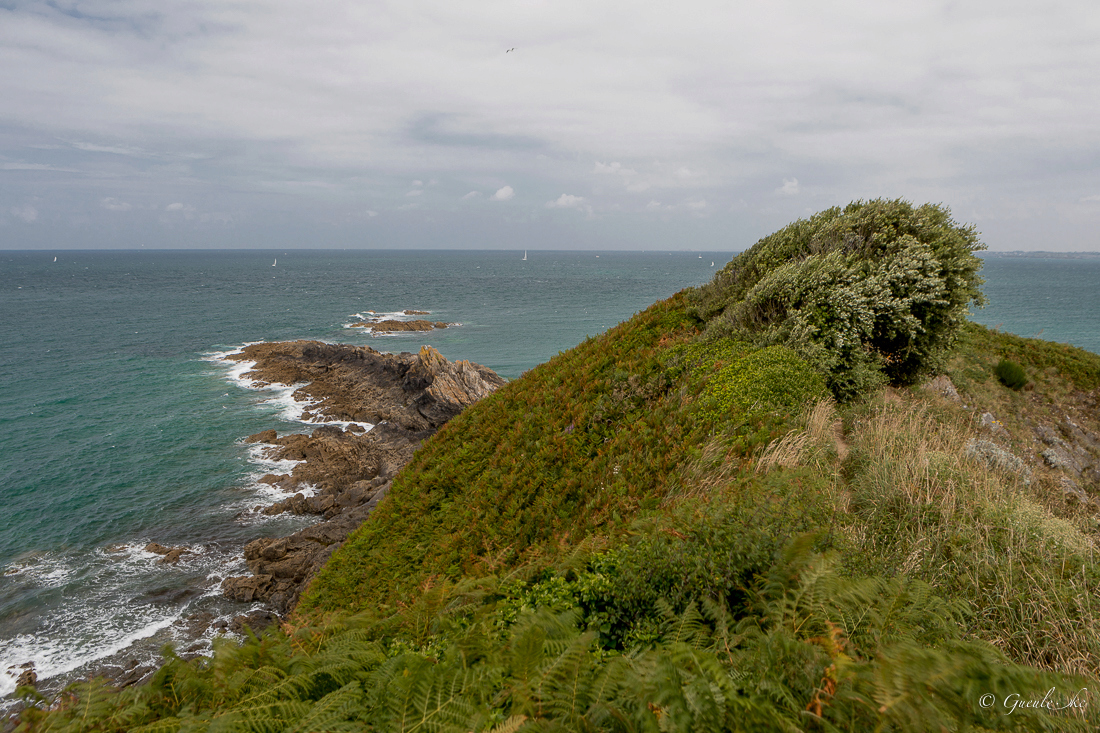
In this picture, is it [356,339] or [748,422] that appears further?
[356,339]

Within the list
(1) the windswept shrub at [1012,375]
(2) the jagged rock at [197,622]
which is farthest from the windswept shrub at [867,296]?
(2) the jagged rock at [197,622]

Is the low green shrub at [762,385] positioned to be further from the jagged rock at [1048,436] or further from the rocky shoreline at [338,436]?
the rocky shoreline at [338,436]

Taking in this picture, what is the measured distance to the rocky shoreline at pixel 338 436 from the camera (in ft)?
58.8

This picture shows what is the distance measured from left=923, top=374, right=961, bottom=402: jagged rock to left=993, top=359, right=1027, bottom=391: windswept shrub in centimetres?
390

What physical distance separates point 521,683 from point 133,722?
3.10 m

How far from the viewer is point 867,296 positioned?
10391 mm

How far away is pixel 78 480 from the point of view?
2486 centimetres

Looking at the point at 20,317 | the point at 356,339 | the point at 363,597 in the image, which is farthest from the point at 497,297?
the point at 363,597

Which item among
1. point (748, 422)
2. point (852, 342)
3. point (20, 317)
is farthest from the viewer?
point (20, 317)

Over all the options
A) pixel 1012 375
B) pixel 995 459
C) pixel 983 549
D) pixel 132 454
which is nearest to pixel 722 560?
pixel 983 549

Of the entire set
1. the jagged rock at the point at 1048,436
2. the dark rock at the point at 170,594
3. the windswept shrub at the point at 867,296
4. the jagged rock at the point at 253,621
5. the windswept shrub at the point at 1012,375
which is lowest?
the dark rock at the point at 170,594

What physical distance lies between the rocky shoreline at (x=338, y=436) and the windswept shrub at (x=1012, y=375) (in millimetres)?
22489

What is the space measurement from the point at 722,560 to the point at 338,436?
28532 millimetres

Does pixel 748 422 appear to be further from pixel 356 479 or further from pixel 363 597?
pixel 356 479
